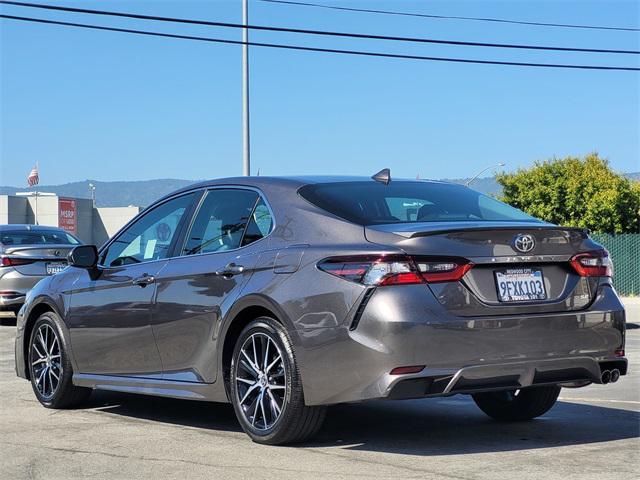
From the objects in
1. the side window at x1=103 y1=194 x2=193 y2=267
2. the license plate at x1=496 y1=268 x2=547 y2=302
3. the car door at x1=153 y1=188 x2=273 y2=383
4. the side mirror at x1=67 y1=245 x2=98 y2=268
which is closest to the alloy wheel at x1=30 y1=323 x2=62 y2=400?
the side mirror at x1=67 y1=245 x2=98 y2=268

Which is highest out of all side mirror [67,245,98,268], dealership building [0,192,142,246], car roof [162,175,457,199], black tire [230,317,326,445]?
car roof [162,175,457,199]

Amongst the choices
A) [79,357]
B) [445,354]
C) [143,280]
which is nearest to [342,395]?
[445,354]

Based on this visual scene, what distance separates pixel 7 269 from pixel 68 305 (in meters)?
9.54

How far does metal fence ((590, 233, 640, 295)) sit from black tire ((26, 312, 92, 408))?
22.8 meters

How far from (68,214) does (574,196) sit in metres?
48.5

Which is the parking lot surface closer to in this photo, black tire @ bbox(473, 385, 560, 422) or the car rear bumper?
black tire @ bbox(473, 385, 560, 422)

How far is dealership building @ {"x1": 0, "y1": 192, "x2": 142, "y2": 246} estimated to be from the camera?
A: 77.8 m

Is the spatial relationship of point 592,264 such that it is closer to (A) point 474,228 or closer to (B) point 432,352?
(A) point 474,228

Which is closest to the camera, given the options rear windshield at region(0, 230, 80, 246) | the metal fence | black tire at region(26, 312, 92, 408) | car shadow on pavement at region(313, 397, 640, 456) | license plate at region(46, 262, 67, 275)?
car shadow on pavement at region(313, 397, 640, 456)

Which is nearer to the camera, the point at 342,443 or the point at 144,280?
the point at 342,443

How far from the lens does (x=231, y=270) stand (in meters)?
6.84

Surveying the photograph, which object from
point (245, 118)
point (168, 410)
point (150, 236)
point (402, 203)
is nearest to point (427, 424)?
point (402, 203)

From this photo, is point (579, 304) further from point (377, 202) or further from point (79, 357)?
point (79, 357)

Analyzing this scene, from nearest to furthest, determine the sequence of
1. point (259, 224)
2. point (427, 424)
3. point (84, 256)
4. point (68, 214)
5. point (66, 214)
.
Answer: point (259, 224) < point (427, 424) < point (84, 256) < point (66, 214) < point (68, 214)
